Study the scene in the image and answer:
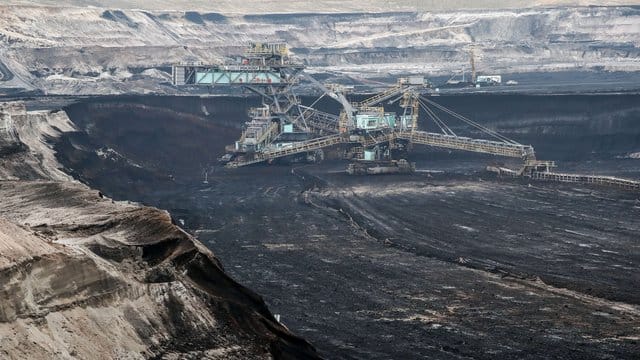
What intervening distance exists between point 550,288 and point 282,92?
210 feet

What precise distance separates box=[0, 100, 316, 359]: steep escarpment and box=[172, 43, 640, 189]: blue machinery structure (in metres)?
61.6

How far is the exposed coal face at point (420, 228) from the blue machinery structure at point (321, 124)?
2.30 m

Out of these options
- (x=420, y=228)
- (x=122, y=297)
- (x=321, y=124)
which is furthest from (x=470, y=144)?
(x=122, y=297)

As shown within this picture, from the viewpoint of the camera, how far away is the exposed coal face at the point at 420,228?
44.2 meters

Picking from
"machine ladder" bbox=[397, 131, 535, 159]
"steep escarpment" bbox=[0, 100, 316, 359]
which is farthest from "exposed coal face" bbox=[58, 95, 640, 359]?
"steep escarpment" bbox=[0, 100, 316, 359]

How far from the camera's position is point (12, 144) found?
224 ft

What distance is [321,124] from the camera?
374 ft

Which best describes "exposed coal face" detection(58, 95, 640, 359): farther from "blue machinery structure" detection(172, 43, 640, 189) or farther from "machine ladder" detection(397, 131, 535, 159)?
"blue machinery structure" detection(172, 43, 640, 189)

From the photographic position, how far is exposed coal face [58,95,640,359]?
44156 mm

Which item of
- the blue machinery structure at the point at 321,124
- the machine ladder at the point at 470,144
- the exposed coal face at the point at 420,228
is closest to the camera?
the exposed coal face at the point at 420,228

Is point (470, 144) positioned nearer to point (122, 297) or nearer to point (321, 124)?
point (321, 124)

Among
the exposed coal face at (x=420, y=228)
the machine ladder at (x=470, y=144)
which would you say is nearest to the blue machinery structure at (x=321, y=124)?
the machine ladder at (x=470, y=144)

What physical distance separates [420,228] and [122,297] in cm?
3731

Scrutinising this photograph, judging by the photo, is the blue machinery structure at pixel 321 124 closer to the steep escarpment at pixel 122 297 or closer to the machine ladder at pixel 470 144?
the machine ladder at pixel 470 144
